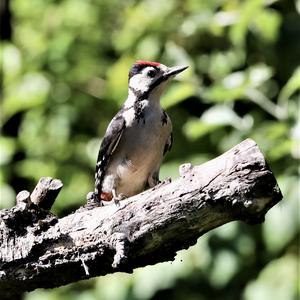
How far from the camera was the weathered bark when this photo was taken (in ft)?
9.60

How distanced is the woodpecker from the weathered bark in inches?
48.4

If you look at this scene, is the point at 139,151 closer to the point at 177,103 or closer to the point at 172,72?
the point at 172,72

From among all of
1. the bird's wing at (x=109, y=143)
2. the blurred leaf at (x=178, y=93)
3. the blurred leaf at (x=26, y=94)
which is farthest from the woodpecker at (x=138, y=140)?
the blurred leaf at (x=26, y=94)

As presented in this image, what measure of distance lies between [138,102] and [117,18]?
2.64 m

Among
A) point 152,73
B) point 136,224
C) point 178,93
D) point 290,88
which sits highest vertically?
point 152,73

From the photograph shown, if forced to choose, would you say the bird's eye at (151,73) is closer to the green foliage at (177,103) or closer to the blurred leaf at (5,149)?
the green foliage at (177,103)

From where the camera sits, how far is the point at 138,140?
468 cm

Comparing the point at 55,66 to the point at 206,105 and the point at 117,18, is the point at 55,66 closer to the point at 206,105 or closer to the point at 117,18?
the point at 117,18

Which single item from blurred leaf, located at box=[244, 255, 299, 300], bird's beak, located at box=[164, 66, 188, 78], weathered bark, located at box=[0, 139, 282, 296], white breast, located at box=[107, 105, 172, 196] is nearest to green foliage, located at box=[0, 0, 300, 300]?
blurred leaf, located at box=[244, 255, 299, 300]

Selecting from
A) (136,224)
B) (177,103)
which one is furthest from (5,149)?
(136,224)

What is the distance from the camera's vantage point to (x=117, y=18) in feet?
23.9

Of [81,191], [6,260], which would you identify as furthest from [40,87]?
[6,260]

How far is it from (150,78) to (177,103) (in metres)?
1.14

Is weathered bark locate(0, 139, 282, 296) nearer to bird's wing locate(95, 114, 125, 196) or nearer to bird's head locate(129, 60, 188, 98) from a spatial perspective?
bird's wing locate(95, 114, 125, 196)
